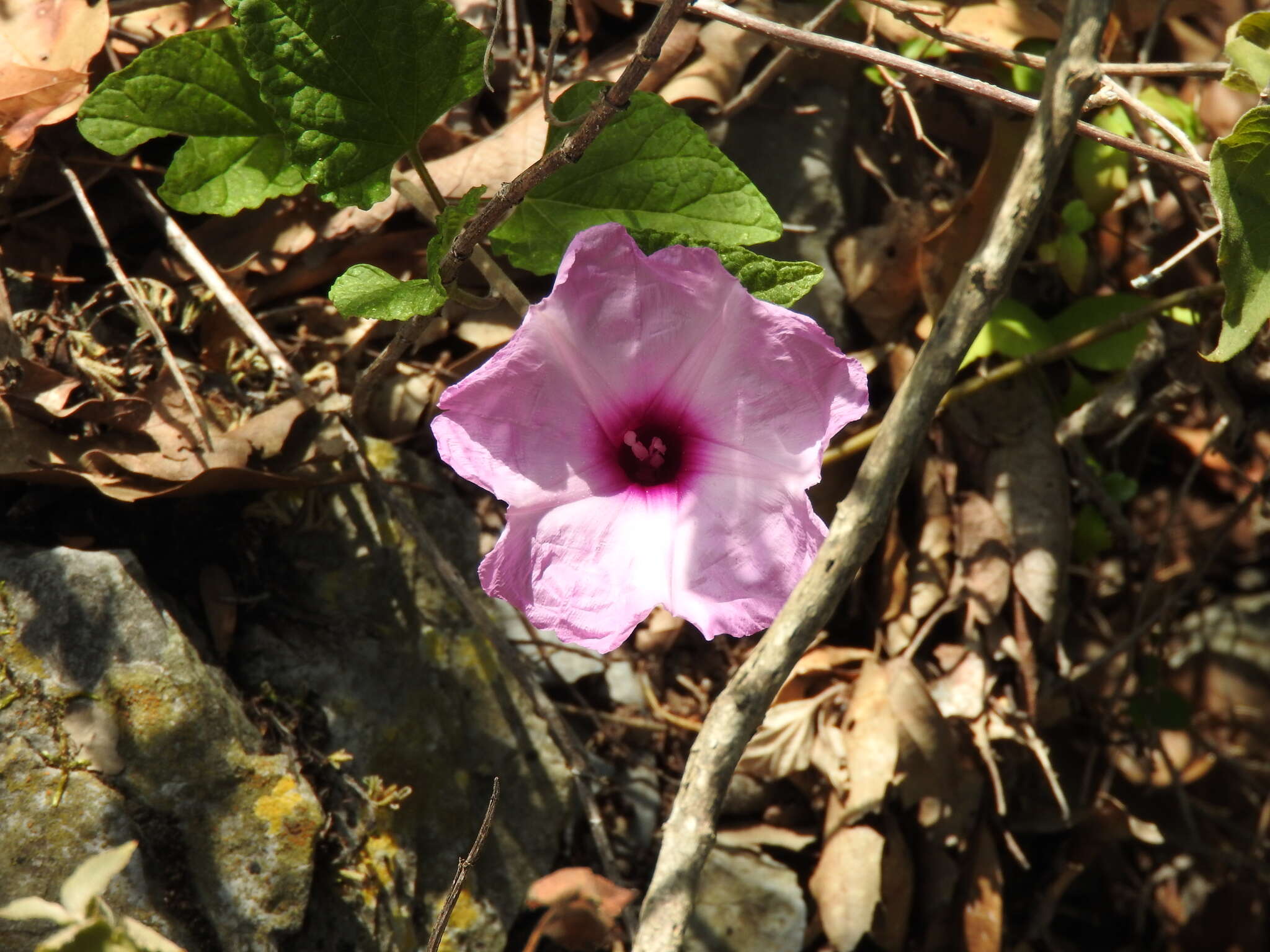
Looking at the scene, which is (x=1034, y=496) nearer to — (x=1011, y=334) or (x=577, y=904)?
(x=1011, y=334)

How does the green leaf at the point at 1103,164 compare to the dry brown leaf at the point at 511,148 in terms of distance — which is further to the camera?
the green leaf at the point at 1103,164

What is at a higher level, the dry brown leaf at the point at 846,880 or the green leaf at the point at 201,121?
the green leaf at the point at 201,121

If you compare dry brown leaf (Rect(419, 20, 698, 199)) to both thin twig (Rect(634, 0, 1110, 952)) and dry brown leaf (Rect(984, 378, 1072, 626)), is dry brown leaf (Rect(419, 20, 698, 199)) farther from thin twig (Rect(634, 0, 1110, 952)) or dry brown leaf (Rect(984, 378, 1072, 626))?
dry brown leaf (Rect(984, 378, 1072, 626))

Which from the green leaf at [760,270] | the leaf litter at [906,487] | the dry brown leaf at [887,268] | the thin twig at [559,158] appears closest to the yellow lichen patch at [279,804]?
the leaf litter at [906,487]

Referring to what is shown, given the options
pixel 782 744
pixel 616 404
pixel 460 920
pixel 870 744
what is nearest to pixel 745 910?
pixel 782 744

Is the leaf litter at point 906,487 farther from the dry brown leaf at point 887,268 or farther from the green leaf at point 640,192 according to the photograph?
the green leaf at point 640,192

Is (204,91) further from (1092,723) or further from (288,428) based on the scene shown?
(1092,723)
